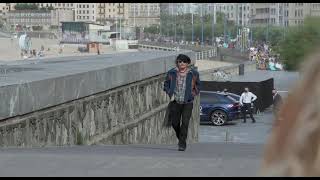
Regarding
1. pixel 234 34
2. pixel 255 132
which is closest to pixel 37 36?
pixel 234 34

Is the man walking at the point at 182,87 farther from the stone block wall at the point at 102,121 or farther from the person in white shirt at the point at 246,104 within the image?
the person in white shirt at the point at 246,104

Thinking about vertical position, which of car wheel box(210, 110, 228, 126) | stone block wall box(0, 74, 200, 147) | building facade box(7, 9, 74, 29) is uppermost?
building facade box(7, 9, 74, 29)

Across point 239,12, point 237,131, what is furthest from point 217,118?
point 239,12

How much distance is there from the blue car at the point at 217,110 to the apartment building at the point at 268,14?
102 metres

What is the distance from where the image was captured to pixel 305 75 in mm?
1251

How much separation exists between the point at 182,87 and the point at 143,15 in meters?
184

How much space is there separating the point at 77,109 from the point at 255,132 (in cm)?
1483

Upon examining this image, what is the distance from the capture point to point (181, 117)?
388 inches

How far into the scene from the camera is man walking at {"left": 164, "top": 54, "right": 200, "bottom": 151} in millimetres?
9344

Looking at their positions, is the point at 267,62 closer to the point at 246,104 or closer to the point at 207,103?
the point at 246,104

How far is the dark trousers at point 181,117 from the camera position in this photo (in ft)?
31.5

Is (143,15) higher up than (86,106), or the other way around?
(143,15)

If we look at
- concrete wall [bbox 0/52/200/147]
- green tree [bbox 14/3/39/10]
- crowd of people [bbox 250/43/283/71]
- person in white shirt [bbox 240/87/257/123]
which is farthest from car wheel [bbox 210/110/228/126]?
green tree [bbox 14/3/39/10]

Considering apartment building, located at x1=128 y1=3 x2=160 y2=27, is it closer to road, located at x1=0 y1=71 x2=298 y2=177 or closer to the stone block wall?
the stone block wall
